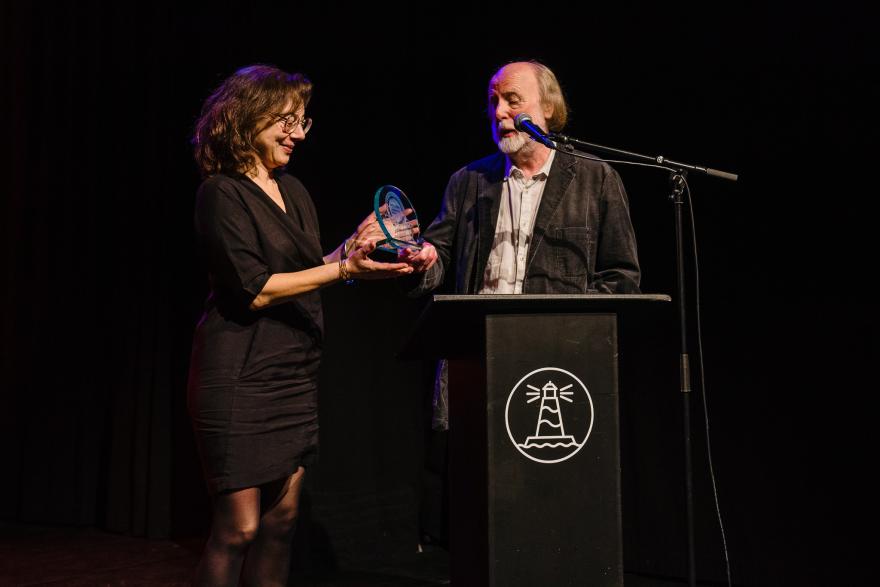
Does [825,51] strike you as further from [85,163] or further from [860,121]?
[85,163]

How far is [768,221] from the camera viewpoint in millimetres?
3441

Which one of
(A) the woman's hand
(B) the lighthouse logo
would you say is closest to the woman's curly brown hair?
(A) the woman's hand

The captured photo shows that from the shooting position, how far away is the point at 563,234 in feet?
8.57

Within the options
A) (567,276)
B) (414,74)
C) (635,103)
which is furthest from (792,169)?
(414,74)

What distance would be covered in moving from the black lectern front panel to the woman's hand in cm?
42

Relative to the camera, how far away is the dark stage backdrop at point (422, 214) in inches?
132

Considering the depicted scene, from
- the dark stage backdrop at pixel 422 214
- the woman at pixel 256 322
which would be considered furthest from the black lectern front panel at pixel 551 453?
the dark stage backdrop at pixel 422 214

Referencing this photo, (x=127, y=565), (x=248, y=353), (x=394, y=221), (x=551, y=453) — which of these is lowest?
(x=127, y=565)

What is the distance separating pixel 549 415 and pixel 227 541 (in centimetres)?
85

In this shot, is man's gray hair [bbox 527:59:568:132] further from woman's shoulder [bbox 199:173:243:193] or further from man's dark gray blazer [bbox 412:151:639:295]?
woman's shoulder [bbox 199:173:243:193]

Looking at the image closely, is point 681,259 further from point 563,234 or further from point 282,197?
point 282,197

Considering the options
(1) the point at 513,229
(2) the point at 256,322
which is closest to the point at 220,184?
(2) the point at 256,322

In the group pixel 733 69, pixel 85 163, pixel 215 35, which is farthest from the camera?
pixel 85 163

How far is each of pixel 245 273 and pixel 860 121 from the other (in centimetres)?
250
